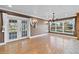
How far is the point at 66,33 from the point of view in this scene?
1266cm

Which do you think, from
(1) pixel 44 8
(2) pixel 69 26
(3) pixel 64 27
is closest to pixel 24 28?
(1) pixel 44 8

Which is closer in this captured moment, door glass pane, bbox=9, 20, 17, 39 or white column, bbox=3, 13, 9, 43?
white column, bbox=3, 13, 9, 43

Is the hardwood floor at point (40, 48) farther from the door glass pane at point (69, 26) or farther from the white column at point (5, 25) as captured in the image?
the door glass pane at point (69, 26)

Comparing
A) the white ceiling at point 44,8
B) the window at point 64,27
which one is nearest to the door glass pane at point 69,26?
the window at point 64,27

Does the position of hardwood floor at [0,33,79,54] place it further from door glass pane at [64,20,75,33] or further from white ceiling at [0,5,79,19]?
door glass pane at [64,20,75,33]

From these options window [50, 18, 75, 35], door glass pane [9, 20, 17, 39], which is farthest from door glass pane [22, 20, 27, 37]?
window [50, 18, 75, 35]

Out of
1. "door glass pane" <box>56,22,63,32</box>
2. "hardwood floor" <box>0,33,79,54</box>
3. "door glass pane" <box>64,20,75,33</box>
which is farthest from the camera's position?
"door glass pane" <box>56,22,63,32</box>

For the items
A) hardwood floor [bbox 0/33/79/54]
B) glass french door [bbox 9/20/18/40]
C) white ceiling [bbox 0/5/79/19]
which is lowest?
hardwood floor [bbox 0/33/79/54]

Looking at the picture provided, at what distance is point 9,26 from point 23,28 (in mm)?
1991

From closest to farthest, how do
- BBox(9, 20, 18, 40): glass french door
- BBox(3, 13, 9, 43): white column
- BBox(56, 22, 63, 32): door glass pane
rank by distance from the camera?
BBox(3, 13, 9, 43): white column < BBox(9, 20, 18, 40): glass french door < BBox(56, 22, 63, 32): door glass pane

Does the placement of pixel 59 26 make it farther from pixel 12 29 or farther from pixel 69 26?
pixel 12 29

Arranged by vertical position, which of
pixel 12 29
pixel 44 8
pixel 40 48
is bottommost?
pixel 40 48

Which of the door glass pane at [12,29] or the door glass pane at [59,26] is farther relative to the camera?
the door glass pane at [59,26]
